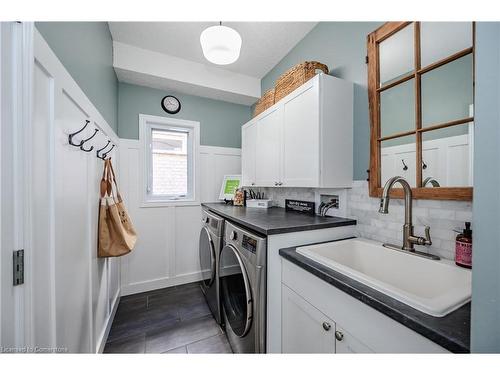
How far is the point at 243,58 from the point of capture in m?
2.24

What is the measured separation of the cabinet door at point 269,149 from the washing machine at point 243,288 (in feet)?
2.26

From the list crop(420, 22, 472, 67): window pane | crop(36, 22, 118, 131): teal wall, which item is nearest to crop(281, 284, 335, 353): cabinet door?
crop(420, 22, 472, 67): window pane

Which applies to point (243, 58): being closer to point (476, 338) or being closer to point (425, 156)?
point (425, 156)

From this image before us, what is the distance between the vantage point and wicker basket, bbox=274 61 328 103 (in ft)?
4.95

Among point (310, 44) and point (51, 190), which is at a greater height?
point (310, 44)

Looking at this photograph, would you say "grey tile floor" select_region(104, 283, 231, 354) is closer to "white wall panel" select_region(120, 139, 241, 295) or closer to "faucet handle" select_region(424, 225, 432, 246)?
"white wall panel" select_region(120, 139, 241, 295)

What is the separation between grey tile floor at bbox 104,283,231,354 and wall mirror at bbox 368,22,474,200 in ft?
5.66

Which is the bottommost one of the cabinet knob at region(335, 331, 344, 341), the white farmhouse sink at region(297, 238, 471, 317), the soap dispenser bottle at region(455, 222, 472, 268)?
the cabinet knob at region(335, 331, 344, 341)

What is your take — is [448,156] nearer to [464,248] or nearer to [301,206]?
[464,248]

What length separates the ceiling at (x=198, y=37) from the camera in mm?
1773

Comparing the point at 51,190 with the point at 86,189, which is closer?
the point at 51,190

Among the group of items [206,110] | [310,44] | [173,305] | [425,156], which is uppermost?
[310,44]
